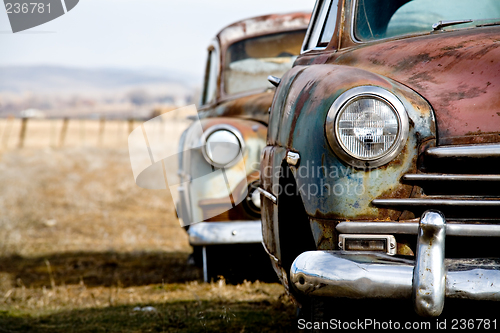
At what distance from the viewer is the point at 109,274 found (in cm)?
514

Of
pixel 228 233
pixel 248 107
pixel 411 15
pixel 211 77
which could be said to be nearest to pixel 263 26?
pixel 211 77

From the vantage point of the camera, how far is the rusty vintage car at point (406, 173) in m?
1.73

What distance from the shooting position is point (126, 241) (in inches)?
Answer: 267

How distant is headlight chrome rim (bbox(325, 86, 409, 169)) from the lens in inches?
73.7

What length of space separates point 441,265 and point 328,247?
436mm

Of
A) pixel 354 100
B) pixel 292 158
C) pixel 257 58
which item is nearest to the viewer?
pixel 354 100

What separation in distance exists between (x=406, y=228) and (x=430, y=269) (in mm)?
190

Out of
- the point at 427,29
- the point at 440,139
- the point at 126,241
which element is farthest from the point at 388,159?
the point at 126,241

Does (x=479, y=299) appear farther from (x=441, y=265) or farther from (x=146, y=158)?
(x=146, y=158)

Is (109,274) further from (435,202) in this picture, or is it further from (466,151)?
(466,151)

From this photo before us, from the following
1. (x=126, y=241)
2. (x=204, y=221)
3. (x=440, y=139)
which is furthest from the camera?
(x=126, y=241)

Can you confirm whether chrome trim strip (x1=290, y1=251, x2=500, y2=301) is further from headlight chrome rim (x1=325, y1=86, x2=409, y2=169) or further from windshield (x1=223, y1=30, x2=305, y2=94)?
windshield (x1=223, y1=30, x2=305, y2=94)

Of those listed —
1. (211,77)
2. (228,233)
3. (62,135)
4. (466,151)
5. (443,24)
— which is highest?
(443,24)

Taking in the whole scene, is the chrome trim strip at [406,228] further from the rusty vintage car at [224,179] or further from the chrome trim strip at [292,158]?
the rusty vintage car at [224,179]
